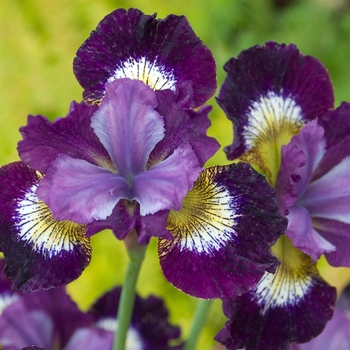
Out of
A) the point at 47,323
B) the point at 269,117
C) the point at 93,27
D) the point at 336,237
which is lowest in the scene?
the point at 47,323

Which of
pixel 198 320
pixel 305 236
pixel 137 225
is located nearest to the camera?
pixel 137 225

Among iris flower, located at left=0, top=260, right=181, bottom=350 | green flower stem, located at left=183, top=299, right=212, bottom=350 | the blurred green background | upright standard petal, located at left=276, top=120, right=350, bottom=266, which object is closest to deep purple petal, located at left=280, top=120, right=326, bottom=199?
upright standard petal, located at left=276, top=120, right=350, bottom=266

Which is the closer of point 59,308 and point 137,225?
point 137,225

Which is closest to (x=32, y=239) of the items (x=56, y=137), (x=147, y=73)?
(x=56, y=137)

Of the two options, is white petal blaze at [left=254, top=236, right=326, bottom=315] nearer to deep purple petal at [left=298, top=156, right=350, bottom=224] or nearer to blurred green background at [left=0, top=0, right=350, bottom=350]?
deep purple petal at [left=298, top=156, right=350, bottom=224]

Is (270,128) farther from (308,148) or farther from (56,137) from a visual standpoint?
(56,137)

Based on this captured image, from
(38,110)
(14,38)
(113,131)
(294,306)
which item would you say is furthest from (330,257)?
(14,38)

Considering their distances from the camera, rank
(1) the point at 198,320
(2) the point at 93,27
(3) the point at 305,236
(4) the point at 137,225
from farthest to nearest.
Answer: (2) the point at 93,27 → (1) the point at 198,320 → (3) the point at 305,236 → (4) the point at 137,225
